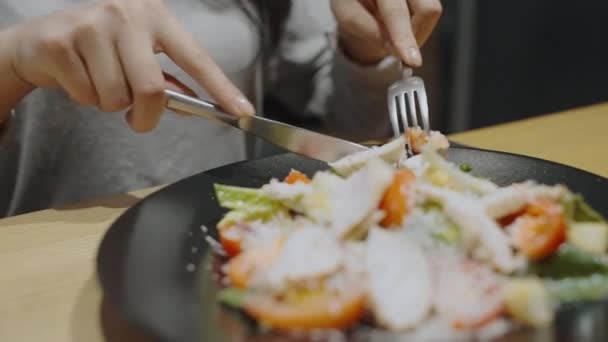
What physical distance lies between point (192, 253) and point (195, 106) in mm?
264

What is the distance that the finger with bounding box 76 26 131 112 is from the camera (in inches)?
37.4

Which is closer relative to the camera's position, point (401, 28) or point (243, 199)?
point (243, 199)

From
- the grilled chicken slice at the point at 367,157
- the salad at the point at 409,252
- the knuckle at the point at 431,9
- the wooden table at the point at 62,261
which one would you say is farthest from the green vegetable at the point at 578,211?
the knuckle at the point at 431,9

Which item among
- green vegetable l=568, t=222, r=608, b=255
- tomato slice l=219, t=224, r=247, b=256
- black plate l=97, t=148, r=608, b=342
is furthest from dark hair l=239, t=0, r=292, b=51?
green vegetable l=568, t=222, r=608, b=255

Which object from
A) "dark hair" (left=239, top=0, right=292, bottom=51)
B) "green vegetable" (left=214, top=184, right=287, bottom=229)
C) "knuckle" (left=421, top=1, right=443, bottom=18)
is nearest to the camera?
"green vegetable" (left=214, top=184, right=287, bottom=229)

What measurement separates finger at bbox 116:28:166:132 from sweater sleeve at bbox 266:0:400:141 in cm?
73

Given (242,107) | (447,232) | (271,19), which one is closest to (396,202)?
(447,232)

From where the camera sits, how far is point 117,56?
96 cm

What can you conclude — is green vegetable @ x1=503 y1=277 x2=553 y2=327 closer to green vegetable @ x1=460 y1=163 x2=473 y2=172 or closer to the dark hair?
green vegetable @ x1=460 y1=163 x2=473 y2=172

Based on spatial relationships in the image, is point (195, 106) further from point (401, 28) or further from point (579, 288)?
point (579, 288)

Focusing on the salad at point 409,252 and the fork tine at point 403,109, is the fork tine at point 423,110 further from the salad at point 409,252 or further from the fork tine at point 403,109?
the salad at point 409,252

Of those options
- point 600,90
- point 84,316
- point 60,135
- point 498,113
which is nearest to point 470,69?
point 498,113

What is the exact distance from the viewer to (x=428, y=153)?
864 millimetres

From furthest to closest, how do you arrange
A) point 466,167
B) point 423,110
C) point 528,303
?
point 423,110 < point 466,167 < point 528,303
